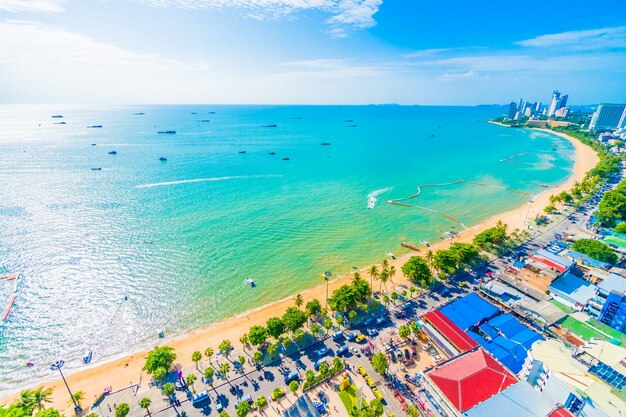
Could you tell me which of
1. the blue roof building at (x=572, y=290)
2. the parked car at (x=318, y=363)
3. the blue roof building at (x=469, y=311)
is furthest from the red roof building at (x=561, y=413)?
the blue roof building at (x=572, y=290)

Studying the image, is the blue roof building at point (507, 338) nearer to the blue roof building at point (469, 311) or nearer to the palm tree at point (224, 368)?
the blue roof building at point (469, 311)

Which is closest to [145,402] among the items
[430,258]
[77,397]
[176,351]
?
[77,397]

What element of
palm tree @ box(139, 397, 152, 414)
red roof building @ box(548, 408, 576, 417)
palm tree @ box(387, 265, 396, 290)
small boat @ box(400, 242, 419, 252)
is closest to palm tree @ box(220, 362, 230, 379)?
palm tree @ box(139, 397, 152, 414)

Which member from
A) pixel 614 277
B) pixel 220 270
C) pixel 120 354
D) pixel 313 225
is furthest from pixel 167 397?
pixel 614 277

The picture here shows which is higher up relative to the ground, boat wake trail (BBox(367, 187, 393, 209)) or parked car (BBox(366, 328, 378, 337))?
boat wake trail (BBox(367, 187, 393, 209))

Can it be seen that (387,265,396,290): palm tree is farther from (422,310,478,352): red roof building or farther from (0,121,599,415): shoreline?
(422,310,478,352): red roof building

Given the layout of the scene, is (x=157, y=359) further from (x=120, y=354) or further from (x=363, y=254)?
(x=363, y=254)

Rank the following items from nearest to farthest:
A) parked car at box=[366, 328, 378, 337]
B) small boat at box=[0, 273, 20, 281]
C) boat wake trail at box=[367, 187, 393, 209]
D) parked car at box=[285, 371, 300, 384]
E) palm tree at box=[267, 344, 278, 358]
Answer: parked car at box=[285, 371, 300, 384] < palm tree at box=[267, 344, 278, 358] < parked car at box=[366, 328, 378, 337] < small boat at box=[0, 273, 20, 281] < boat wake trail at box=[367, 187, 393, 209]
